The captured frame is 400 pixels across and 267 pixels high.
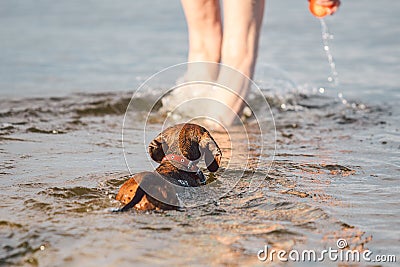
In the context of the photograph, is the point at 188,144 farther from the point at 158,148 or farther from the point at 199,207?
the point at 199,207

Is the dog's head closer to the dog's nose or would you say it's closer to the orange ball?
the dog's nose

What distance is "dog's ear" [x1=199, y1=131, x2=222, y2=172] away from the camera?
3084 mm

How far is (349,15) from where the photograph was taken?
9.05m

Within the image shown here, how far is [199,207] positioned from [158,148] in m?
0.39

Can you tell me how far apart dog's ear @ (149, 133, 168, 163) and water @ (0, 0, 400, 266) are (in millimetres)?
205

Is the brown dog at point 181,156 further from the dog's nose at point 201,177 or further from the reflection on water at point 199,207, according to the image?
the reflection on water at point 199,207

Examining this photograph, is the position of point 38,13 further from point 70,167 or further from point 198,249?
point 198,249

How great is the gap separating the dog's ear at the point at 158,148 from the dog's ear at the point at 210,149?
0.16 m

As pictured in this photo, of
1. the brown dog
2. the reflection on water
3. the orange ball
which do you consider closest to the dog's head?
the brown dog

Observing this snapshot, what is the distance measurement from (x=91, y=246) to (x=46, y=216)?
0.34 metres

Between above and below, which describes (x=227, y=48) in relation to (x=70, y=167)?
above

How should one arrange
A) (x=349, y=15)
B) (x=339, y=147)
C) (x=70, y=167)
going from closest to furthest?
(x=70, y=167)
(x=339, y=147)
(x=349, y=15)

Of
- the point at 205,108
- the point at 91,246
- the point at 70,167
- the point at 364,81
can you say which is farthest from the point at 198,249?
the point at 364,81

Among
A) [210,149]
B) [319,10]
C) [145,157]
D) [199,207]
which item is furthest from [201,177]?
[319,10]
